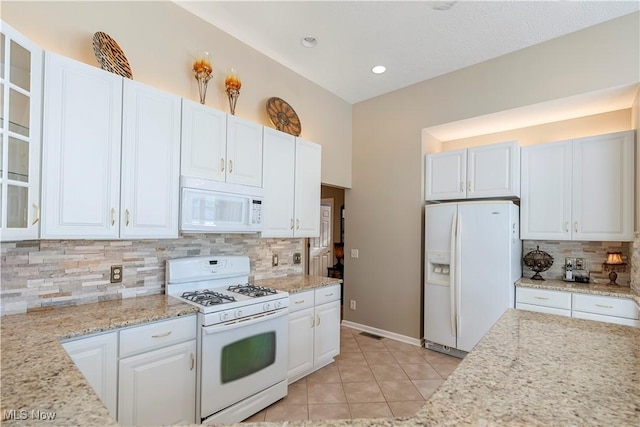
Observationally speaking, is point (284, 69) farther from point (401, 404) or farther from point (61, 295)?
point (401, 404)

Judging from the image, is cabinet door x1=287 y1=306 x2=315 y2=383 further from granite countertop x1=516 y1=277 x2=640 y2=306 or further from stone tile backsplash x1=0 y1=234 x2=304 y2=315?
granite countertop x1=516 y1=277 x2=640 y2=306

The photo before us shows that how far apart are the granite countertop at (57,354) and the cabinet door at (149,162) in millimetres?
490

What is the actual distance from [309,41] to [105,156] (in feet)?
6.91

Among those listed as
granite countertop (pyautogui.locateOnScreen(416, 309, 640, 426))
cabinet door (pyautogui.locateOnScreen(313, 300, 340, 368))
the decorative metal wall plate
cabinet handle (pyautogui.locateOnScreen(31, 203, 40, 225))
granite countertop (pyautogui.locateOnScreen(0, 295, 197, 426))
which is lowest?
cabinet door (pyautogui.locateOnScreen(313, 300, 340, 368))

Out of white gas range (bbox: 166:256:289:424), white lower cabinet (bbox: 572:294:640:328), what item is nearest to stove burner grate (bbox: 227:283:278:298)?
white gas range (bbox: 166:256:289:424)

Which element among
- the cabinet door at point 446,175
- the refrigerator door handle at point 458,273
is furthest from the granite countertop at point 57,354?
the cabinet door at point 446,175

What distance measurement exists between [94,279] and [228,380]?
3.71 feet

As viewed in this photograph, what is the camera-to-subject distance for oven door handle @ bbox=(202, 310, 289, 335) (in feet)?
6.53

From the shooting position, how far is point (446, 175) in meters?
3.71

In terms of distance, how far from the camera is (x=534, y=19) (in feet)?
8.80

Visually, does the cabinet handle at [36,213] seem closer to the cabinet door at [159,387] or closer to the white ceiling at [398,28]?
the cabinet door at [159,387]

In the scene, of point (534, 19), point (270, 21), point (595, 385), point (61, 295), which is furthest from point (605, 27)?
point (61, 295)

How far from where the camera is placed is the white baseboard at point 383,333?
12.4 feet

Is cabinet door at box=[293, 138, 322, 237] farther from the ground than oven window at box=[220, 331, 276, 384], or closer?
farther from the ground
